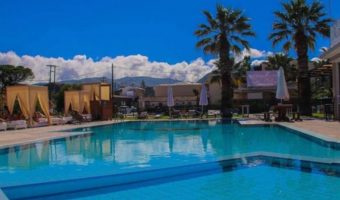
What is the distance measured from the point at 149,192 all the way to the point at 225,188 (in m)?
1.31

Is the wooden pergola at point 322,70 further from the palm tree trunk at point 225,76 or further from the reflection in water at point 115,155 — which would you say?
the reflection in water at point 115,155

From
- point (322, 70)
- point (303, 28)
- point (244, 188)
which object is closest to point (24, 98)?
point (303, 28)

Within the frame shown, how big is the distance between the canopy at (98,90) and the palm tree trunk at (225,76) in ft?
33.7

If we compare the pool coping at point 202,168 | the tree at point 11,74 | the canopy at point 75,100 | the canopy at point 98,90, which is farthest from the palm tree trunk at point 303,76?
the tree at point 11,74

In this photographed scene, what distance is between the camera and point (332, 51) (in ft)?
67.1

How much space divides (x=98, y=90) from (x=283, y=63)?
24669mm

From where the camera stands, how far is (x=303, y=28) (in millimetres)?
26750

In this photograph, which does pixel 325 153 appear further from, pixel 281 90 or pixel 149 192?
pixel 281 90

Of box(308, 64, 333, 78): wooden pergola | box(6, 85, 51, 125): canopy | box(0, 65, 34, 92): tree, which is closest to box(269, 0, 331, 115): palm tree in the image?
box(308, 64, 333, 78): wooden pergola

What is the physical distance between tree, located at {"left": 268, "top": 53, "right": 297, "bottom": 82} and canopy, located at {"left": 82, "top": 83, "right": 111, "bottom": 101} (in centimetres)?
2238

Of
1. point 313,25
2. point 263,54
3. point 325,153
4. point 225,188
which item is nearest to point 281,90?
point 313,25

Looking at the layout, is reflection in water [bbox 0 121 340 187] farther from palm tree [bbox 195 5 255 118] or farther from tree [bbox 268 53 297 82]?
tree [bbox 268 53 297 82]

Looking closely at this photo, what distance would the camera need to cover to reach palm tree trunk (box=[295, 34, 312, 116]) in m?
26.7

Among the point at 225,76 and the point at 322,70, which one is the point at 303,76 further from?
the point at 225,76
